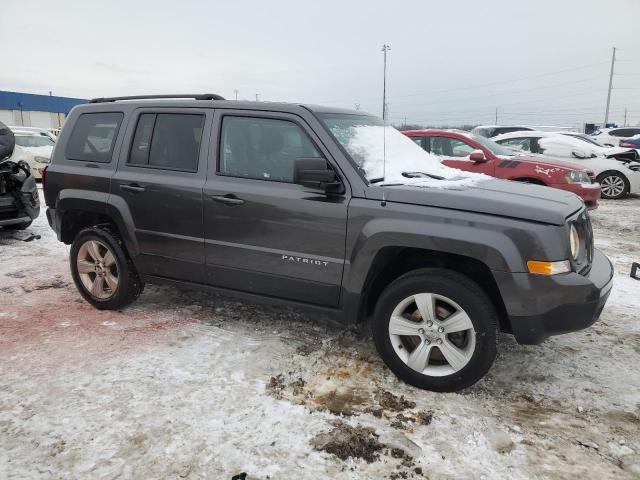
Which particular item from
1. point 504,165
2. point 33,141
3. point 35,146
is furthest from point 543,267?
point 33,141

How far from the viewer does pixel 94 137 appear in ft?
14.3

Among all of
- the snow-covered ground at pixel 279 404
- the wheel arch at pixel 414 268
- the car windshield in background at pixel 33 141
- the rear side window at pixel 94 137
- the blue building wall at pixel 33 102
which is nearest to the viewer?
the snow-covered ground at pixel 279 404

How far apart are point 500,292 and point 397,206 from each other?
81 centimetres

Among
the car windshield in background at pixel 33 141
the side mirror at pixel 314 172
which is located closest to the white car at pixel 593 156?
the side mirror at pixel 314 172

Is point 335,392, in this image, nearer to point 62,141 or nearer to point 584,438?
point 584,438

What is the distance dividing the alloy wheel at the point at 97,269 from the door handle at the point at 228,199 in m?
1.33

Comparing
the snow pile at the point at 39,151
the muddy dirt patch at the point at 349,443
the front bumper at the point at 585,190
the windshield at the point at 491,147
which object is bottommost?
the muddy dirt patch at the point at 349,443

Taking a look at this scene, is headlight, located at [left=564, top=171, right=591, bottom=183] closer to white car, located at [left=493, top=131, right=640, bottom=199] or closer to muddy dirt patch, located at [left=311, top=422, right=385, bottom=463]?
white car, located at [left=493, top=131, right=640, bottom=199]

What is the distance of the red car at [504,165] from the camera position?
8.34 m

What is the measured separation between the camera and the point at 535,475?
2.38 metres

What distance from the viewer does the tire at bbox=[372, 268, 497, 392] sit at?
2.93 meters

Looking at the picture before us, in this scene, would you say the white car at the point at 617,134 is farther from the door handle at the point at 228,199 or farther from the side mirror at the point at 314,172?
the door handle at the point at 228,199

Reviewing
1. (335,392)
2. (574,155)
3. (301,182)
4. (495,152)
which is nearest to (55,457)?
(335,392)

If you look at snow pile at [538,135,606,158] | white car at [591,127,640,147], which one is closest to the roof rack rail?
snow pile at [538,135,606,158]
